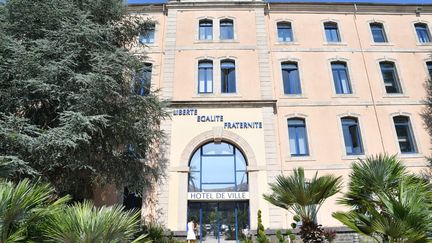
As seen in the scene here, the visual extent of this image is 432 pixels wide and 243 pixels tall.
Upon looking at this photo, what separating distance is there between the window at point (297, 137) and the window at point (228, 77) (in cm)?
404

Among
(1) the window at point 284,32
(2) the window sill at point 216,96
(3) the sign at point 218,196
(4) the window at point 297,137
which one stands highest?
(1) the window at point 284,32

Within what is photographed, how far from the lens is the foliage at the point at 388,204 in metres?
5.45

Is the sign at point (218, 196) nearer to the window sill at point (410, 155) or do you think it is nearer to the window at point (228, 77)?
the window at point (228, 77)

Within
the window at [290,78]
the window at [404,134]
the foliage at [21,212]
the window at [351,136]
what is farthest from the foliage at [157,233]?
the window at [404,134]

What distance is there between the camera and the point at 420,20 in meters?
21.0

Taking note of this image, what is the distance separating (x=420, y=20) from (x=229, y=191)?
1795cm

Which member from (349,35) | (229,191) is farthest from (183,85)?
(349,35)

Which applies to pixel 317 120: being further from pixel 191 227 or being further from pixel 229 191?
pixel 191 227

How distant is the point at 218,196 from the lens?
15773 millimetres

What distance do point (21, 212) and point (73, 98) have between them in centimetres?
714

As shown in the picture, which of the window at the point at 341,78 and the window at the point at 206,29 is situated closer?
the window at the point at 341,78

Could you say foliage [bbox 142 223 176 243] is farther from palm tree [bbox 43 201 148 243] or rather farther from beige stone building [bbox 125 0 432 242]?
palm tree [bbox 43 201 148 243]

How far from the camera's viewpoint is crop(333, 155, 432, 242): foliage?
5453 mm

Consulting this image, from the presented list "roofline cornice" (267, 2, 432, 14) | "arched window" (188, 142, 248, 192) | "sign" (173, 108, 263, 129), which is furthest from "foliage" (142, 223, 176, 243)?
"roofline cornice" (267, 2, 432, 14)
